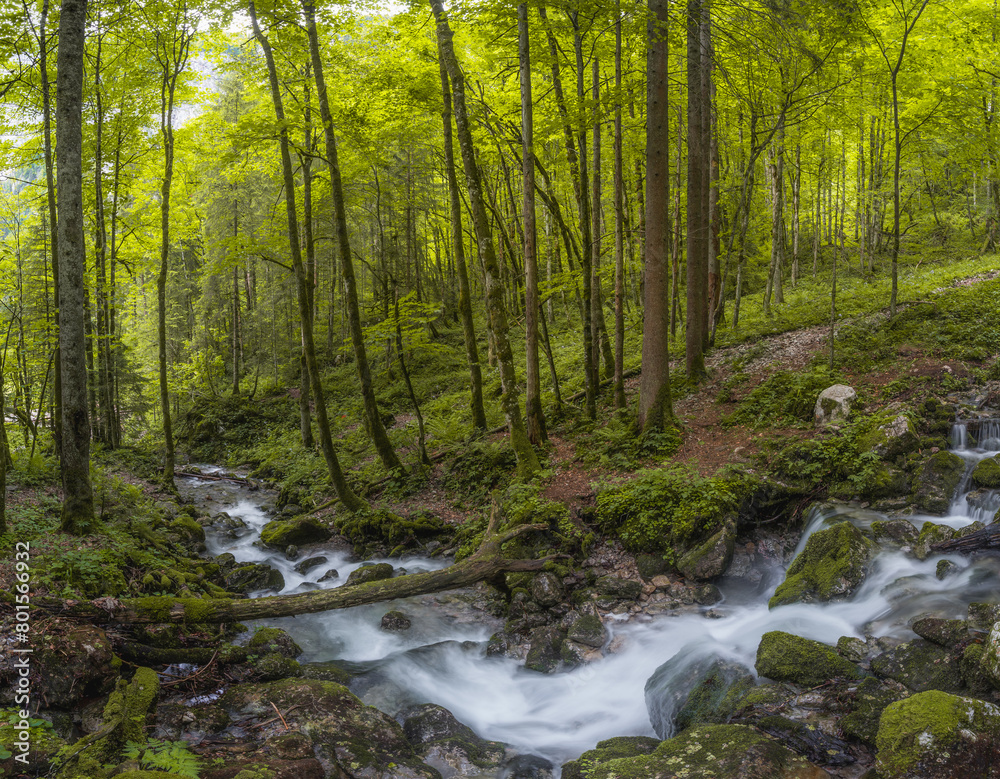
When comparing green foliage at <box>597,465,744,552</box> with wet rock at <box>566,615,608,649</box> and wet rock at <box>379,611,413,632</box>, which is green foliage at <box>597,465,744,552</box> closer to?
wet rock at <box>566,615,608,649</box>

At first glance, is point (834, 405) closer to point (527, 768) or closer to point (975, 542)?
point (975, 542)

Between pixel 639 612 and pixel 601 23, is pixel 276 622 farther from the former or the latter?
pixel 601 23

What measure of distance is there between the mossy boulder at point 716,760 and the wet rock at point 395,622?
3.99m

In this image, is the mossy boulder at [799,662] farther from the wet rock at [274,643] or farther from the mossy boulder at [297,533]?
the mossy boulder at [297,533]

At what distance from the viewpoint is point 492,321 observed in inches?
407

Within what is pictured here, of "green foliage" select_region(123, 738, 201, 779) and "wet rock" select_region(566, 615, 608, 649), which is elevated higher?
"green foliage" select_region(123, 738, 201, 779)

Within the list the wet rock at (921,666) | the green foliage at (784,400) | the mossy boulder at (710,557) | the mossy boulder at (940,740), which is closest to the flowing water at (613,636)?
the mossy boulder at (710,557)

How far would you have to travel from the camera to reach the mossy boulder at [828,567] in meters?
6.44

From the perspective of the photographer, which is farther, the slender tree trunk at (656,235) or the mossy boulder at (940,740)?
the slender tree trunk at (656,235)

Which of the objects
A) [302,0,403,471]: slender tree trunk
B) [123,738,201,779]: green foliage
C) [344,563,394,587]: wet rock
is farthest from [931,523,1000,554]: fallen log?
[302,0,403,471]: slender tree trunk

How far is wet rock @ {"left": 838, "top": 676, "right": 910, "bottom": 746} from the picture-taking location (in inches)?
164

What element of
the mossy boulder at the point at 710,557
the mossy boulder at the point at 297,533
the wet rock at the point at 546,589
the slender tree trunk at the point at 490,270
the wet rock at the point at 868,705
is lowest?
the mossy boulder at the point at 297,533

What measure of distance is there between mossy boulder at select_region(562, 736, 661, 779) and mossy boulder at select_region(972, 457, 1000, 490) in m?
5.48

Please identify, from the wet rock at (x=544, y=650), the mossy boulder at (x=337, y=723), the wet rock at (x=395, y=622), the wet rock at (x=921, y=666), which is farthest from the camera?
the wet rock at (x=395, y=622)
